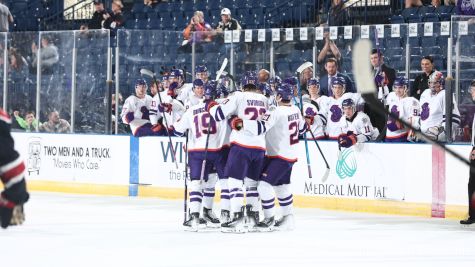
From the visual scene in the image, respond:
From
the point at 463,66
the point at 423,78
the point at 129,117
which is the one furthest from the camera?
the point at 129,117

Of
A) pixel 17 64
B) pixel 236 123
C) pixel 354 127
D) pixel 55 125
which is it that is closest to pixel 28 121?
pixel 55 125

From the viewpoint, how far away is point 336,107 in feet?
40.8

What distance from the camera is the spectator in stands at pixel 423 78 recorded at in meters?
11.7

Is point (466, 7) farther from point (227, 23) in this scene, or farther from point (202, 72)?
point (227, 23)

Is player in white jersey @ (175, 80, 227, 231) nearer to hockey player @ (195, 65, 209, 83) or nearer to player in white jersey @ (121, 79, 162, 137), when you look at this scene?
hockey player @ (195, 65, 209, 83)

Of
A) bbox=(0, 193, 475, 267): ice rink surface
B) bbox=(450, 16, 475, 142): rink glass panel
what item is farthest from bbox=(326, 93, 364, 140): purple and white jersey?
bbox=(450, 16, 475, 142): rink glass panel

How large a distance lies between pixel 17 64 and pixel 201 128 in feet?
18.4

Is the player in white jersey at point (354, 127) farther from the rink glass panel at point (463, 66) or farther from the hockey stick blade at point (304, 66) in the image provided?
the rink glass panel at point (463, 66)

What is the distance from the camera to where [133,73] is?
14188 millimetres

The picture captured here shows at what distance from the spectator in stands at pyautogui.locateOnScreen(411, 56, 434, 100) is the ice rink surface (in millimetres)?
1378

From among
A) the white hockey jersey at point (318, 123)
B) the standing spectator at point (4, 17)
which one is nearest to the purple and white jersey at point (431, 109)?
the white hockey jersey at point (318, 123)

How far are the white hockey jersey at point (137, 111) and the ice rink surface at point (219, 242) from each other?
1853mm

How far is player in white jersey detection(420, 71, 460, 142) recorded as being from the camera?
11.6 metres

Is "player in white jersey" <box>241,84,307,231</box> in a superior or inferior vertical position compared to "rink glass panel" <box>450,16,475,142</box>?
inferior
